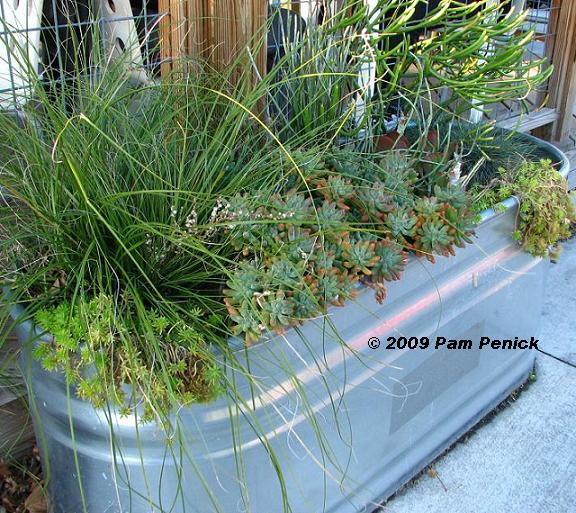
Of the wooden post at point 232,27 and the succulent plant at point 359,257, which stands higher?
the wooden post at point 232,27

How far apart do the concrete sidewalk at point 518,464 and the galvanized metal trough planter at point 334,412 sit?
6cm

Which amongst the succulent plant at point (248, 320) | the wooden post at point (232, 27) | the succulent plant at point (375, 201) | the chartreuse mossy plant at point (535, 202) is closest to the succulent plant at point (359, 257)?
the succulent plant at point (375, 201)

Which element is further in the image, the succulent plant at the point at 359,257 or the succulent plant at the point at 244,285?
the succulent plant at the point at 359,257

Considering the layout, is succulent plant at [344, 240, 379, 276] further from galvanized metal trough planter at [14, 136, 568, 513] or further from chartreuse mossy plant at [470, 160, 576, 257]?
chartreuse mossy plant at [470, 160, 576, 257]

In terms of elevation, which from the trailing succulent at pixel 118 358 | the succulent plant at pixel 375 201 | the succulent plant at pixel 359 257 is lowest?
the trailing succulent at pixel 118 358

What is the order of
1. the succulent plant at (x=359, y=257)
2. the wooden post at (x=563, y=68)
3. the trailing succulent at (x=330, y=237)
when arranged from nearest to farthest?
the trailing succulent at (x=330, y=237) → the succulent plant at (x=359, y=257) → the wooden post at (x=563, y=68)

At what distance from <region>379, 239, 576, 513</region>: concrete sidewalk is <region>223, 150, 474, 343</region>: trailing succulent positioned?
2.59 ft

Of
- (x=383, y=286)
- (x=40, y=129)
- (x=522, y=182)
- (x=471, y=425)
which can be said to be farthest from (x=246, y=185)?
(x=471, y=425)

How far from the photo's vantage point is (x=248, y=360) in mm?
1437

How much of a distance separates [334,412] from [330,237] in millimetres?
389

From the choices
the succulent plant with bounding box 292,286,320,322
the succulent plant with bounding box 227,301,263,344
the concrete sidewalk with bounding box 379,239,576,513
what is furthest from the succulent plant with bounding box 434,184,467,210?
the concrete sidewalk with bounding box 379,239,576,513

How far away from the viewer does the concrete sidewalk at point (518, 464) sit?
6.95ft

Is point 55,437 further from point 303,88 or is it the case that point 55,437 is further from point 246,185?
point 303,88

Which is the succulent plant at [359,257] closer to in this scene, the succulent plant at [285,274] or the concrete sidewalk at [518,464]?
the succulent plant at [285,274]
